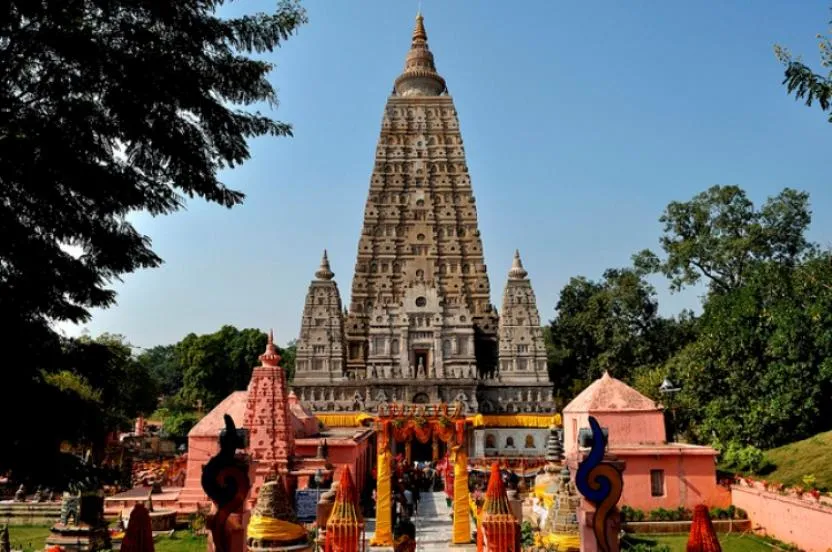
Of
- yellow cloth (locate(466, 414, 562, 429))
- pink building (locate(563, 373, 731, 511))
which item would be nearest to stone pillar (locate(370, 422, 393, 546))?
pink building (locate(563, 373, 731, 511))

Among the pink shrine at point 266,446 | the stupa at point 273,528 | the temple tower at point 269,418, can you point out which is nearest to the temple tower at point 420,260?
the pink shrine at point 266,446

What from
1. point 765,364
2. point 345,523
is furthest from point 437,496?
point 345,523

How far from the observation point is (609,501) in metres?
5.75

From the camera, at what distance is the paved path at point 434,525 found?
16.6m

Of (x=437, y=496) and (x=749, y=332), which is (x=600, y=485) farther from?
(x=749, y=332)

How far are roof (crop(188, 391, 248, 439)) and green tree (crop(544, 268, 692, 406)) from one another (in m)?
30.7

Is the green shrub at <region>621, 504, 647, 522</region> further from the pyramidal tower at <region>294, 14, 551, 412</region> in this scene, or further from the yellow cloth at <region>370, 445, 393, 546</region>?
the pyramidal tower at <region>294, 14, 551, 412</region>

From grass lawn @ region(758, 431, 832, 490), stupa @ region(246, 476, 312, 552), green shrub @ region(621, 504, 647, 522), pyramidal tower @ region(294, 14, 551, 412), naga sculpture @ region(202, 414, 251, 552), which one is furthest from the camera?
pyramidal tower @ region(294, 14, 551, 412)

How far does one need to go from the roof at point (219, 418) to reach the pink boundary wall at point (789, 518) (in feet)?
50.6

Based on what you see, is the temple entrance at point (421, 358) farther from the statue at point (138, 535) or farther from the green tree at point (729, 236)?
the statue at point (138, 535)

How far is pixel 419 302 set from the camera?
44625 mm

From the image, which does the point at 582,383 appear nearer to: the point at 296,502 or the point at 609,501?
the point at 296,502

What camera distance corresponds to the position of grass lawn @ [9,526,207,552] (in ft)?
52.7

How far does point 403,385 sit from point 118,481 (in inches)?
1412
